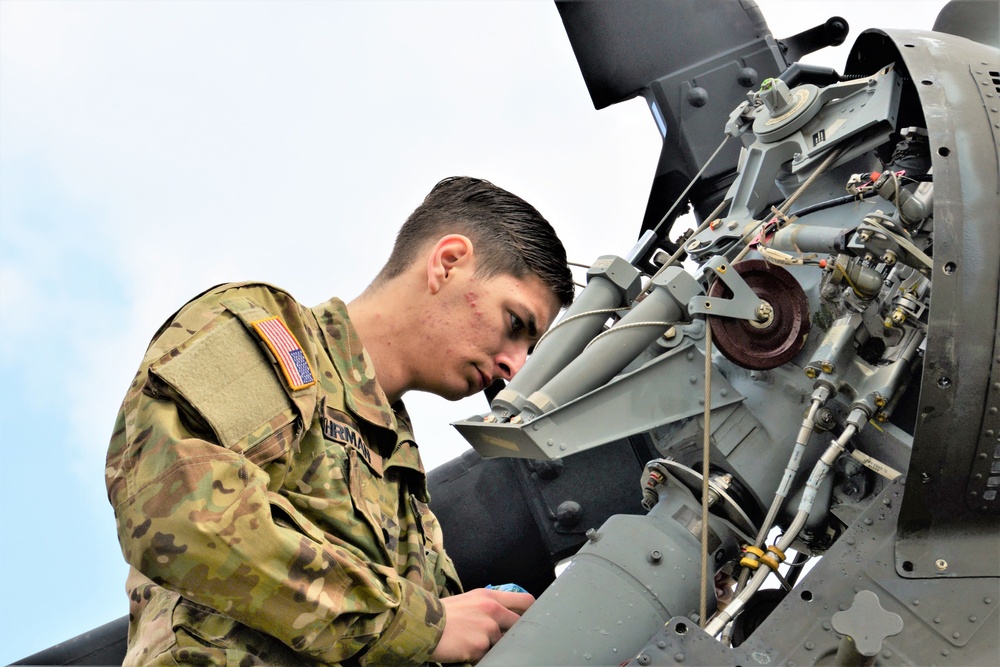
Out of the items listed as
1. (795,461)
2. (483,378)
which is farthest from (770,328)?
(483,378)

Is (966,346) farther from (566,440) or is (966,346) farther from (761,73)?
(761,73)

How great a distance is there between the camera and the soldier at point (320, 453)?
2504 millimetres

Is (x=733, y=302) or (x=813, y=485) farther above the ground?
(x=733, y=302)

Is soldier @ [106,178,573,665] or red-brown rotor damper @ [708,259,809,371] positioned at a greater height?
soldier @ [106,178,573,665]

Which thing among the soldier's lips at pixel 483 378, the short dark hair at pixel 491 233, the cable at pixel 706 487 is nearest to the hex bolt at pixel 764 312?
the cable at pixel 706 487

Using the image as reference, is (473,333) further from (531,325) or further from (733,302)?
(733,302)

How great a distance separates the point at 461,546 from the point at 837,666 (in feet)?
8.10

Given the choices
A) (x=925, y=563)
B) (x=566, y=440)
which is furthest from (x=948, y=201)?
(x=566, y=440)

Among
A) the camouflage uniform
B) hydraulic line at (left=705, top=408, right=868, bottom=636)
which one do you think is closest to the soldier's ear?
the camouflage uniform

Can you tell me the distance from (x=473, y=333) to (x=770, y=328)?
1.12m

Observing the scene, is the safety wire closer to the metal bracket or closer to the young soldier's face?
the metal bracket

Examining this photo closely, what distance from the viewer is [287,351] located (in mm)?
2854

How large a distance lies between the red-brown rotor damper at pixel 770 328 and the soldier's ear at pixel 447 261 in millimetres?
949

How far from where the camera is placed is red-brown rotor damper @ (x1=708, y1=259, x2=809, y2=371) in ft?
12.1
